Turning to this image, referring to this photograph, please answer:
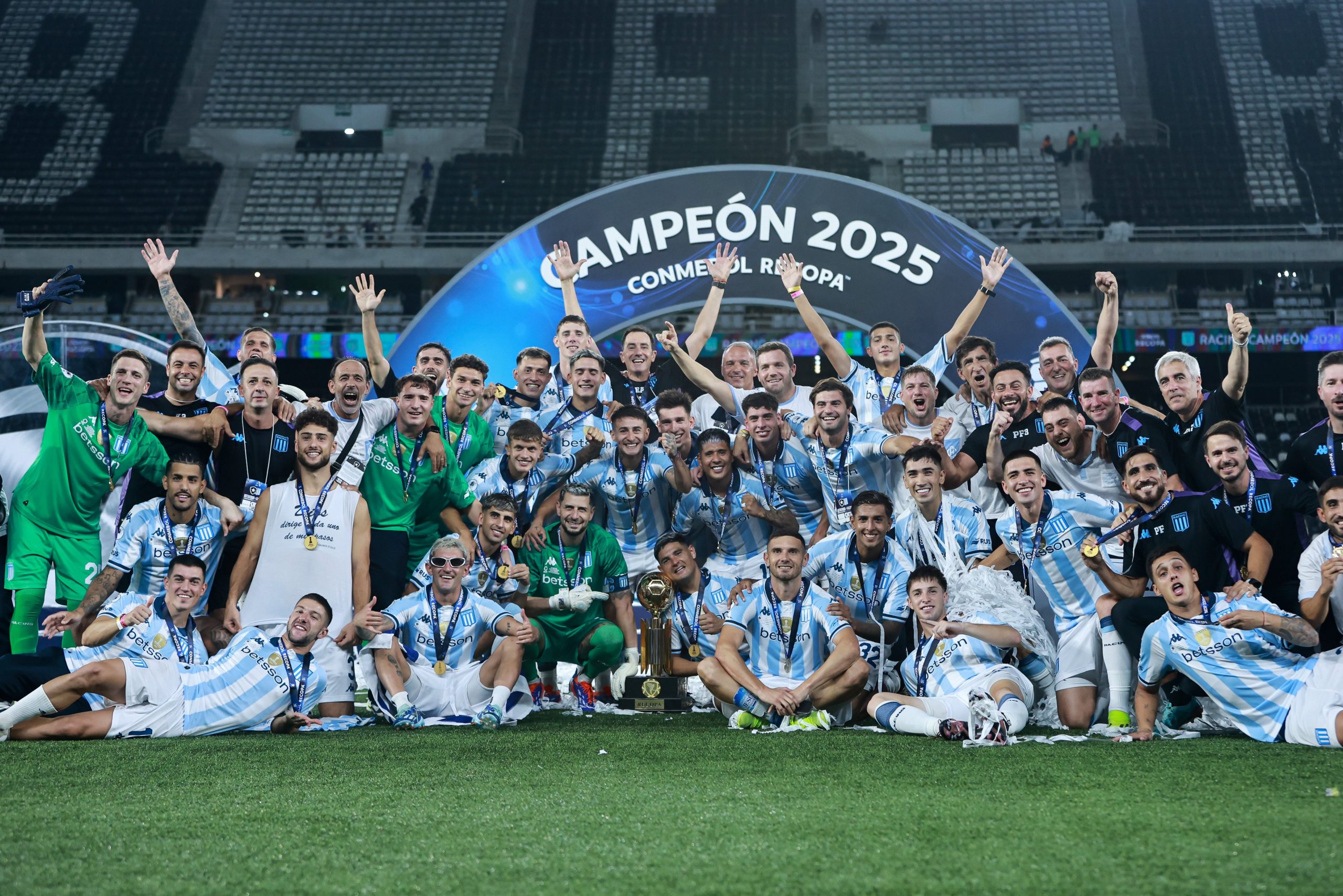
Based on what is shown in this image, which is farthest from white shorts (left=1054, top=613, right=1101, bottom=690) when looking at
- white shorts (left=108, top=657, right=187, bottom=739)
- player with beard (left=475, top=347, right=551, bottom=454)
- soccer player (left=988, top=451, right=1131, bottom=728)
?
white shorts (left=108, top=657, right=187, bottom=739)

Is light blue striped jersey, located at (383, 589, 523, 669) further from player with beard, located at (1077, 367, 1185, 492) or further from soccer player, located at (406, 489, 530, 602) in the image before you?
player with beard, located at (1077, 367, 1185, 492)

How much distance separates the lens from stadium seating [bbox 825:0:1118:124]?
90.3ft

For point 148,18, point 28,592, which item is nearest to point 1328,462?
point 28,592

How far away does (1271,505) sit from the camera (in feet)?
17.2

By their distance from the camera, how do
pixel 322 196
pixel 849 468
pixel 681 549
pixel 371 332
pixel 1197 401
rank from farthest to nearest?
pixel 322 196 → pixel 371 332 → pixel 681 549 → pixel 849 468 → pixel 1197 401

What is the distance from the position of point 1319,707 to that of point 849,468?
8.57 feet

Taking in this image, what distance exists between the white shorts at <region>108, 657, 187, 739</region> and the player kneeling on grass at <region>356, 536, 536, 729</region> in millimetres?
874

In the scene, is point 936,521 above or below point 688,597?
above

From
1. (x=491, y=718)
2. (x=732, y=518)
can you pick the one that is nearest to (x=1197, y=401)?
(x=732, y=518)

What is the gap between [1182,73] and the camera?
89.9ft

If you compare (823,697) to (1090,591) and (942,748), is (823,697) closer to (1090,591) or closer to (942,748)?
(942,748)

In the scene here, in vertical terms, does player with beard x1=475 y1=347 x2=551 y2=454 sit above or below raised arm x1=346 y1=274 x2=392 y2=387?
below

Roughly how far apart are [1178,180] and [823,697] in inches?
907

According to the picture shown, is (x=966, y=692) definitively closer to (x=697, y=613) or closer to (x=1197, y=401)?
(x=697, y=613)
